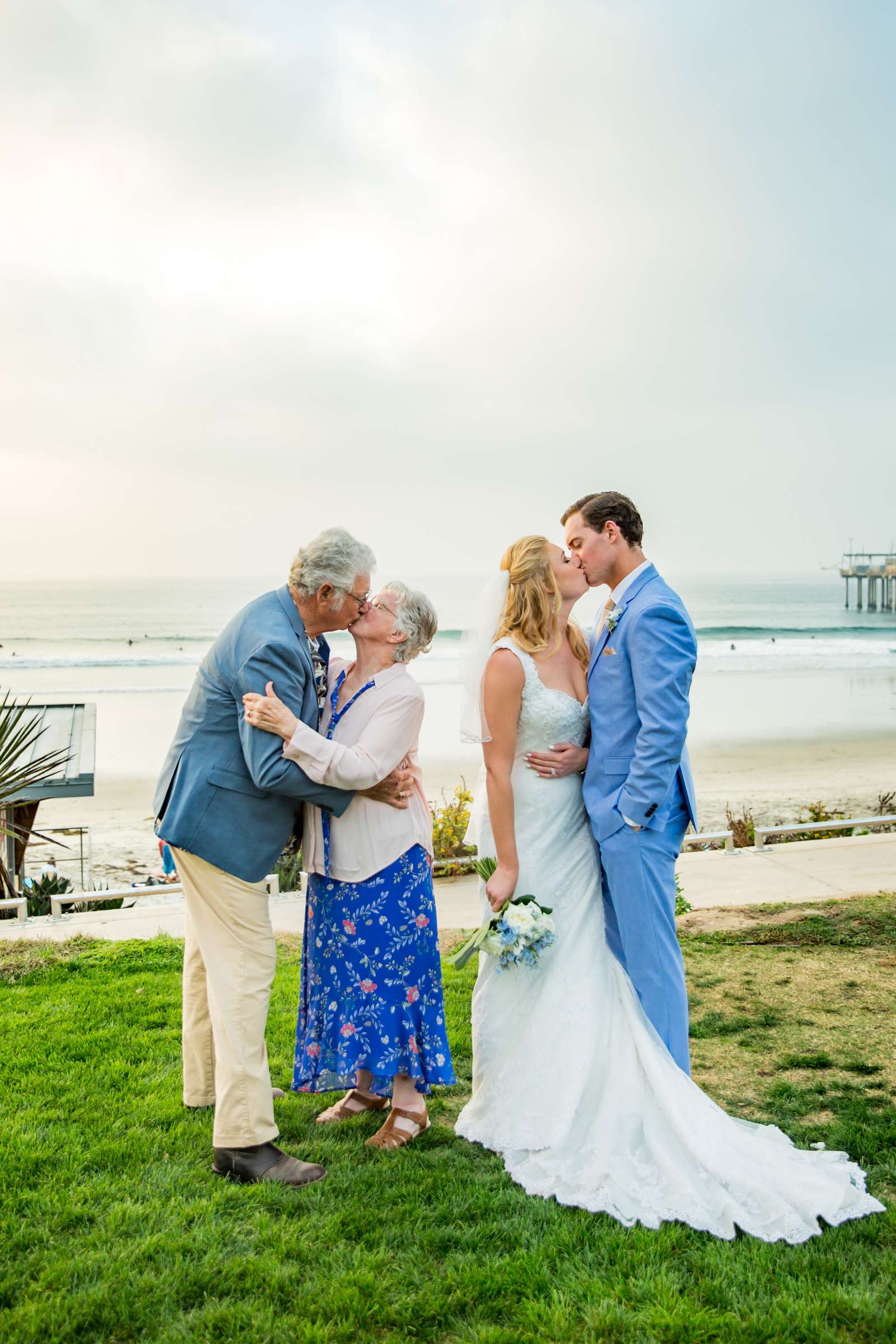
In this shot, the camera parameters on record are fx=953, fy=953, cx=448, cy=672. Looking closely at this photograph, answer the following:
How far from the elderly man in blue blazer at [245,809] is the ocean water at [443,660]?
1004mm

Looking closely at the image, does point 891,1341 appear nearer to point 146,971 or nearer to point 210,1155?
point 210,1155

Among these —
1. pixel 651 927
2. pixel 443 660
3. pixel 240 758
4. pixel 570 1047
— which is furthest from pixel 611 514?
pixel 443 660

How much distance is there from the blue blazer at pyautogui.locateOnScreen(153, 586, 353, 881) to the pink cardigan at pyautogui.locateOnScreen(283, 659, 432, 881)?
8.8 inches

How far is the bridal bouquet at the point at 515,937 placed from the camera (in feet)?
10.9

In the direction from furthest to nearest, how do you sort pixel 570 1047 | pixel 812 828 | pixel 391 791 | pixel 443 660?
pixel 443 660 → pixel 812 828 → pixel 391 791 → pixel 570 1047

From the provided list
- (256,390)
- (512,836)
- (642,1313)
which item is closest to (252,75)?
(512,836)

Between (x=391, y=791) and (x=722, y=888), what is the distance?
Result: 4.78 meters

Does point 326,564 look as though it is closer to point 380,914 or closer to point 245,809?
point 245,809

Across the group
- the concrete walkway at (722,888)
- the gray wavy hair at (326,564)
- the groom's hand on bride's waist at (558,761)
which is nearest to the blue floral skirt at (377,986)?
the groom's hand on bride's waist at (558,761)

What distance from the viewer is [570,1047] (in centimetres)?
337

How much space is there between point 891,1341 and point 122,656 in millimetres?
37885

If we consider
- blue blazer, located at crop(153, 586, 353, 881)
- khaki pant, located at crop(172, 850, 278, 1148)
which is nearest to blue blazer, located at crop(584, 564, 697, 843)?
blue blazer, located at crop(153, 586, 353, 881)

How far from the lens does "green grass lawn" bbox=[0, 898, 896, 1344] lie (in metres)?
2.47

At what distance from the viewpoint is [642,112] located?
15.2 m
